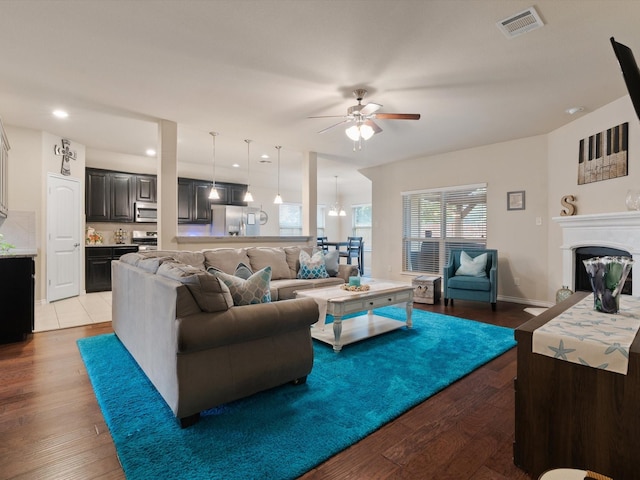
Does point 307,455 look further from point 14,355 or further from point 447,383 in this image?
point 14,355

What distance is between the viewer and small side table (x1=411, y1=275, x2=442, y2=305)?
16.7ft

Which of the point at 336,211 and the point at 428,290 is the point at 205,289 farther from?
the point at 336,211

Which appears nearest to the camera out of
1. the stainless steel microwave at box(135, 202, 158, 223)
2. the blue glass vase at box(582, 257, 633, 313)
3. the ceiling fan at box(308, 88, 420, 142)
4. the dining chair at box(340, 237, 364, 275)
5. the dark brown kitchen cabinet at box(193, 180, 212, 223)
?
the blue glass vase at box(582, 257, 633, 313)

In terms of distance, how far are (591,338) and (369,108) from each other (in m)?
2.73

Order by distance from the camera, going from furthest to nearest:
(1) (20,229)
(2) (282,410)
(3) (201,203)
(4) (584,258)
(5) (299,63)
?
(3) (201,203)
(1) (20,229)
(4) (584,258)
(5) (299,63)
(2) (282,410)

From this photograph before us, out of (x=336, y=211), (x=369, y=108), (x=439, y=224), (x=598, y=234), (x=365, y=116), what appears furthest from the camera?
(x=336, y=211)

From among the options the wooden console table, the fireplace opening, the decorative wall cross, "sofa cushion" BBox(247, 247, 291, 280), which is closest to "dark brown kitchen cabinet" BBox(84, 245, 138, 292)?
the decorative wall cross

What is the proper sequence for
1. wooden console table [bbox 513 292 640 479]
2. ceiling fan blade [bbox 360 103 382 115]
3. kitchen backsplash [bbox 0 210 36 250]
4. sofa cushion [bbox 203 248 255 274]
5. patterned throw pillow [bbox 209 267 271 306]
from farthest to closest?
1. kitchen backsplash [bbox 0 210 36 250]
2. sofa cushion [bbox 203 248 255 274]
3. ceiling fan blade [bbox 360 103 382 115]
4. patterned throw pillow [bbox 209 267 271 306]
5. wooden console table [bbox 513 292 640 479]

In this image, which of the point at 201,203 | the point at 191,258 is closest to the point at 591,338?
the point at 191,258

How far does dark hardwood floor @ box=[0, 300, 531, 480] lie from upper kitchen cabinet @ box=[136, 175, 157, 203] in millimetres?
4685

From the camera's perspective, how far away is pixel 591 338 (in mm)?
1256

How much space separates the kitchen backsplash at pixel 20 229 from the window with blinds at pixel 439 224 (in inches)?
247

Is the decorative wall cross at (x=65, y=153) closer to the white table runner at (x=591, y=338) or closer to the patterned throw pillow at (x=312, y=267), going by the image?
the patterned throw pillow at (x=312, y=267)

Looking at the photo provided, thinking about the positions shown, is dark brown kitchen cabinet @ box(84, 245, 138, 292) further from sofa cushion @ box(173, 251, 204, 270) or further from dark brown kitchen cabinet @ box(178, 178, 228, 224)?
sofa cushion @ box(173, 251, 204, 270)
